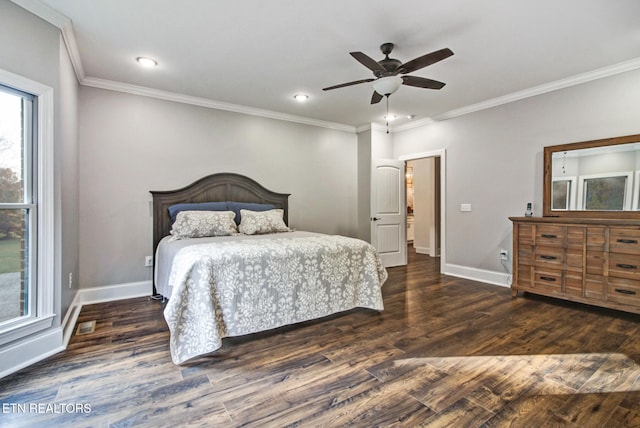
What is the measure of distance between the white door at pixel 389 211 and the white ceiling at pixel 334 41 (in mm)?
1715

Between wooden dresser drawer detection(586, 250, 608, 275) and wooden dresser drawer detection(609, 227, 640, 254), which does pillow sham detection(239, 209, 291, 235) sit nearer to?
wooden dresser drawer detection(586, 250, 608, 275)

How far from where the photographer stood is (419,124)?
5285 mm

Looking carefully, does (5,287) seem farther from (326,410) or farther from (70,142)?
(326,410)

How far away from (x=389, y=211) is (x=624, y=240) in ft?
10.2

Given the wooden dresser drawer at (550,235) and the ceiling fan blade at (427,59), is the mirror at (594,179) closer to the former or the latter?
the wooden dresser drawer at (550,235)

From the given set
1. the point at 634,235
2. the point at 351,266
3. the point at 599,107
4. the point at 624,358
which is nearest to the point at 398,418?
the point at 351,266

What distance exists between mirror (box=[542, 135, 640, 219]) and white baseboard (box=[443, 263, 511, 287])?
1.01 metres

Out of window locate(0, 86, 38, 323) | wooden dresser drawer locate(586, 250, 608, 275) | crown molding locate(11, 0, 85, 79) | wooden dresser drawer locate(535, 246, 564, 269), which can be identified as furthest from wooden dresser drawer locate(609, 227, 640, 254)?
crown molding locate(11, 0, 85, 79)

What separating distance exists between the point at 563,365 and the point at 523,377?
1.29ft

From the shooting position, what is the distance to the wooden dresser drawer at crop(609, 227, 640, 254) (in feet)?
9.46

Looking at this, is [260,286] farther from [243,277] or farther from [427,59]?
[427,59]

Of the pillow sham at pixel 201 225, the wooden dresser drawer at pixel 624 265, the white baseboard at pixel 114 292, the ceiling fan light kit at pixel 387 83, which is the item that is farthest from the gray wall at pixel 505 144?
the white baseboard at pixel 114 292

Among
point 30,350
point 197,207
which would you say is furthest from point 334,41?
point 30,350

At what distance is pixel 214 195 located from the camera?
4188mm
